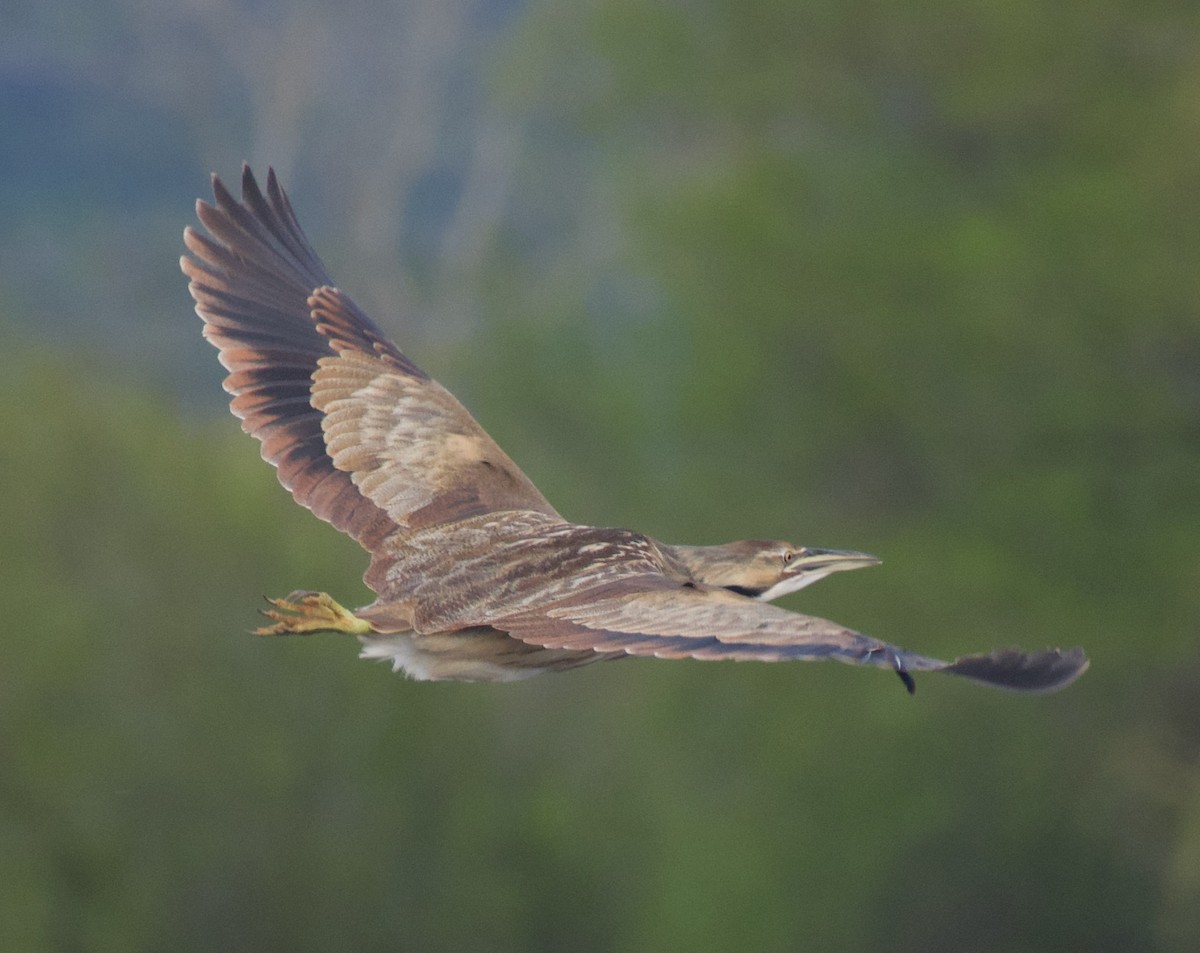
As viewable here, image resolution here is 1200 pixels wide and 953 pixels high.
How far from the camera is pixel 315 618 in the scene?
22.7 feet

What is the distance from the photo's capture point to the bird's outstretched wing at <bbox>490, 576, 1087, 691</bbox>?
19.6 ft

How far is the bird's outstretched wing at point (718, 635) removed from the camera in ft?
19.6

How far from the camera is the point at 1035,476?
765 inches

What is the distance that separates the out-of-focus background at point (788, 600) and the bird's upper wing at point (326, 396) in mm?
9791

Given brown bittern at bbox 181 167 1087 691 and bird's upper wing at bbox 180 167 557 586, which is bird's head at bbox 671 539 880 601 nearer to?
brown bittern at bbox 181 167 1087 691

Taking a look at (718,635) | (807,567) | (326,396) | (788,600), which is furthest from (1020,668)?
(788,600)

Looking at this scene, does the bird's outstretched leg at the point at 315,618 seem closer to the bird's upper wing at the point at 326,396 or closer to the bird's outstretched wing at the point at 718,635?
the bird's upper wing at the point at 326,396

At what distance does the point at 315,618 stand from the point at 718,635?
118cm

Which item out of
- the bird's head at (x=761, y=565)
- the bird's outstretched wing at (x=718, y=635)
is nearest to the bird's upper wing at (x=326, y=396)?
the bird's head at (x=761, y=565)

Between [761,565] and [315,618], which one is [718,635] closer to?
[315,618]

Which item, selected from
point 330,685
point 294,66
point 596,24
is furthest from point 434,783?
point 294,66

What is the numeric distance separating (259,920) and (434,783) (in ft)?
5.19

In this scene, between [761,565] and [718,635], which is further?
[761,565]

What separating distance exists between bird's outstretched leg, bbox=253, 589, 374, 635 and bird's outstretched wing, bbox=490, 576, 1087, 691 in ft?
1.32
